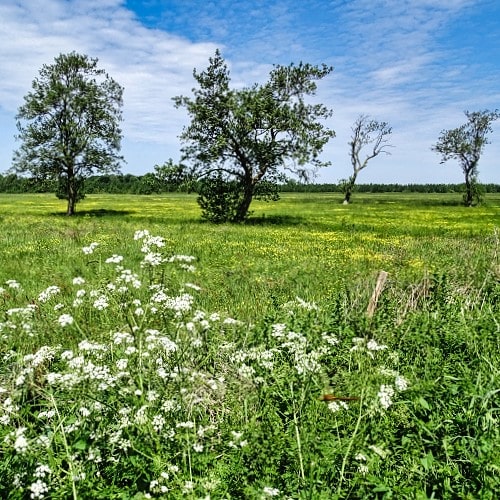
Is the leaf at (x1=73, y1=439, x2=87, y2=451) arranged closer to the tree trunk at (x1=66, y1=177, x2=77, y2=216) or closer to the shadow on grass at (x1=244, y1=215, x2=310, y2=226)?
the shadow on grass at (x1=244, y1=215, x2=310, y2=226)

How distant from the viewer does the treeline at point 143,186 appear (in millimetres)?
35875

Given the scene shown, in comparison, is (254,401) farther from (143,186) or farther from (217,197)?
(143,186)

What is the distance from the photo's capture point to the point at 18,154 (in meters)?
44.5

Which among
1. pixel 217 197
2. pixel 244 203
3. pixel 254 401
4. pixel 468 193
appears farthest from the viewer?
pixel 468 193

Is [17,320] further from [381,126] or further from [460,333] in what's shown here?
[381,126]

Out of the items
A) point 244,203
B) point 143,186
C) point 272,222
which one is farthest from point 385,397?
point 143,186

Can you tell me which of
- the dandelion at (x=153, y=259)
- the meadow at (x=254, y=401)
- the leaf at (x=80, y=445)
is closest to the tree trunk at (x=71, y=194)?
the meadow at (x=254, y=401)

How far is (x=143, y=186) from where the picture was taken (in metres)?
132

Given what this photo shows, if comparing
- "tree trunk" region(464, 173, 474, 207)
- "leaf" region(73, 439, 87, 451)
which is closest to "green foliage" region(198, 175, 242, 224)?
"leaf" region(73, 439, 87, 451)

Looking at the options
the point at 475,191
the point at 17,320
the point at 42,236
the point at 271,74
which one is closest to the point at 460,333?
the point at 17,320

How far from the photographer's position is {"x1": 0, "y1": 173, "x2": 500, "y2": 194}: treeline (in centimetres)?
3588

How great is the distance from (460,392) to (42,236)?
814 inches

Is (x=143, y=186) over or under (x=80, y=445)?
over

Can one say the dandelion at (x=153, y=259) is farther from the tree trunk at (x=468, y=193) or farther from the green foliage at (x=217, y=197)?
the tree trunk at (x=468, y=193)
